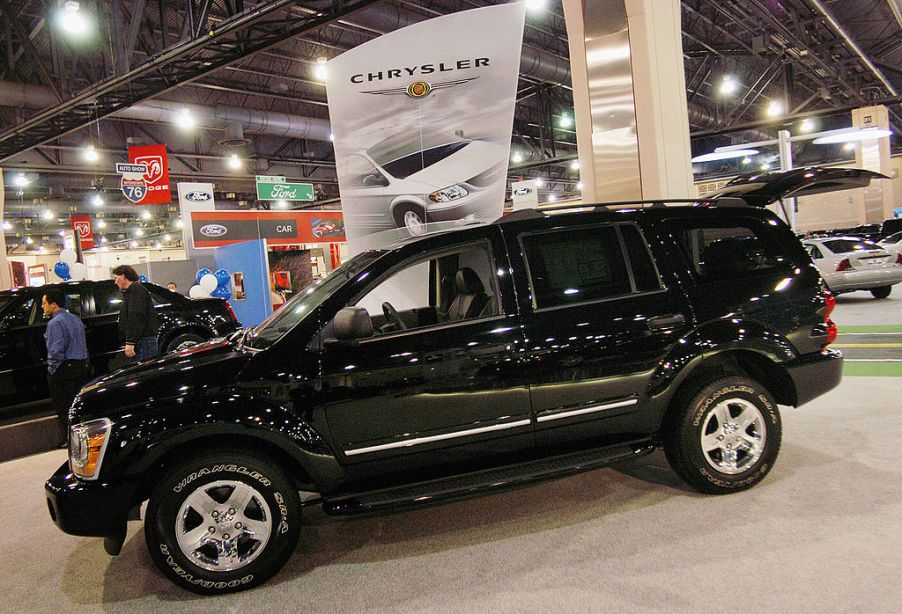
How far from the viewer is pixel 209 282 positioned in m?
14.0

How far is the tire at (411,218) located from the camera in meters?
7.42

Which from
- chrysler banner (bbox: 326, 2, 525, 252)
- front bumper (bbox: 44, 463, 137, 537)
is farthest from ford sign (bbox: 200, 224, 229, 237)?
front bumper (bbox: 44, 463, 137, 537)

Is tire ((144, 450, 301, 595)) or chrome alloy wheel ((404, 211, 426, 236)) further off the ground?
chrome alloy wheel ((404, 211, 426, 236))

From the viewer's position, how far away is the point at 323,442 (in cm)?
316

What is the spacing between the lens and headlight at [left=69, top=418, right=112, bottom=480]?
301 centimetres

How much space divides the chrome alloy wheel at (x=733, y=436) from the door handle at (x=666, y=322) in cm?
53

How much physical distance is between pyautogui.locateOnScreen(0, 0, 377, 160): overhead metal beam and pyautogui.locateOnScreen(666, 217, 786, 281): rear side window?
7662 millimetres

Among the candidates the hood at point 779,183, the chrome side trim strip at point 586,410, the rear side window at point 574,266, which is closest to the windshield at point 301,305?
the rear side window at point 574,266

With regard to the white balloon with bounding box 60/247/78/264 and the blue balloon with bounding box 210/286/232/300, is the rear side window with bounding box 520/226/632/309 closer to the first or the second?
the blue balloon with bounding box 210/286/232/300

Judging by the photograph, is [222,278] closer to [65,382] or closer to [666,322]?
[65,382]

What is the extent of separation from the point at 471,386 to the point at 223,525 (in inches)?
55.2

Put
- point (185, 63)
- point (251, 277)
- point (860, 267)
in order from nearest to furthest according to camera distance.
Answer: point (185, 63)
point (860, 267)
point (251, 277)

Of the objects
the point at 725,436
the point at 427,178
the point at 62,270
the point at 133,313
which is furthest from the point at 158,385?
the point at 62,270

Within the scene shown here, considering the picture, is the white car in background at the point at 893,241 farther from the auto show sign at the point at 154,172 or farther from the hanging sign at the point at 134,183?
the hanging sign at the point at 134,183
